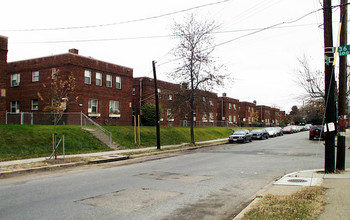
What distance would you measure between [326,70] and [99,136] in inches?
635

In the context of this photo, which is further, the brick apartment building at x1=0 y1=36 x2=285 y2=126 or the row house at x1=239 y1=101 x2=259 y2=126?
the row house at x1=239 y1=101 x2=259 y2=126

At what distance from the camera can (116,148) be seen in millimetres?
20594

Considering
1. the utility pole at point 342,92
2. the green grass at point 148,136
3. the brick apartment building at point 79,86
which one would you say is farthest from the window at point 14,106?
the utility pole at point 342,92

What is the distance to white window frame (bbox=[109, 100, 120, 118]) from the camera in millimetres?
31672

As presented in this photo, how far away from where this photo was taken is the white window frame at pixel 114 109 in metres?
31.7

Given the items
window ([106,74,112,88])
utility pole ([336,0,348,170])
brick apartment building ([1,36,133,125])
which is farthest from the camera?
window ([106,74,112,88])

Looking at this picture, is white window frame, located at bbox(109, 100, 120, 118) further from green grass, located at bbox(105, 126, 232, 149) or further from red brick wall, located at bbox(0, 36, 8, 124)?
red brick wall, located at bbox(0, 36, 8, 124)

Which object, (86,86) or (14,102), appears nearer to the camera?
(86,86)

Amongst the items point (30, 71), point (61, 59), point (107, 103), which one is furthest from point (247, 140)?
point (30, 71)

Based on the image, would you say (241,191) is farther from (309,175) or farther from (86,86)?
(86,86)

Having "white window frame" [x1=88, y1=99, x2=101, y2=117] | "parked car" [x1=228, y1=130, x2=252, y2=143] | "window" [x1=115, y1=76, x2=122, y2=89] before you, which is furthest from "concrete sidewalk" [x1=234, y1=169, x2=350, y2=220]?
"window" [x1=115, y1=76, x2=122, y2=89]

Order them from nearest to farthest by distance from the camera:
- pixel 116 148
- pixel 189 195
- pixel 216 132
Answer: pixel 189 195
pixel 116 148
pixel 216 132

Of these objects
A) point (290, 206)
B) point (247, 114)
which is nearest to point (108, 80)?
point (290, 206)

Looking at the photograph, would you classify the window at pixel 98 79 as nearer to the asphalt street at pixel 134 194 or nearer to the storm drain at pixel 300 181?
the asphalt street at pixel 134 194
